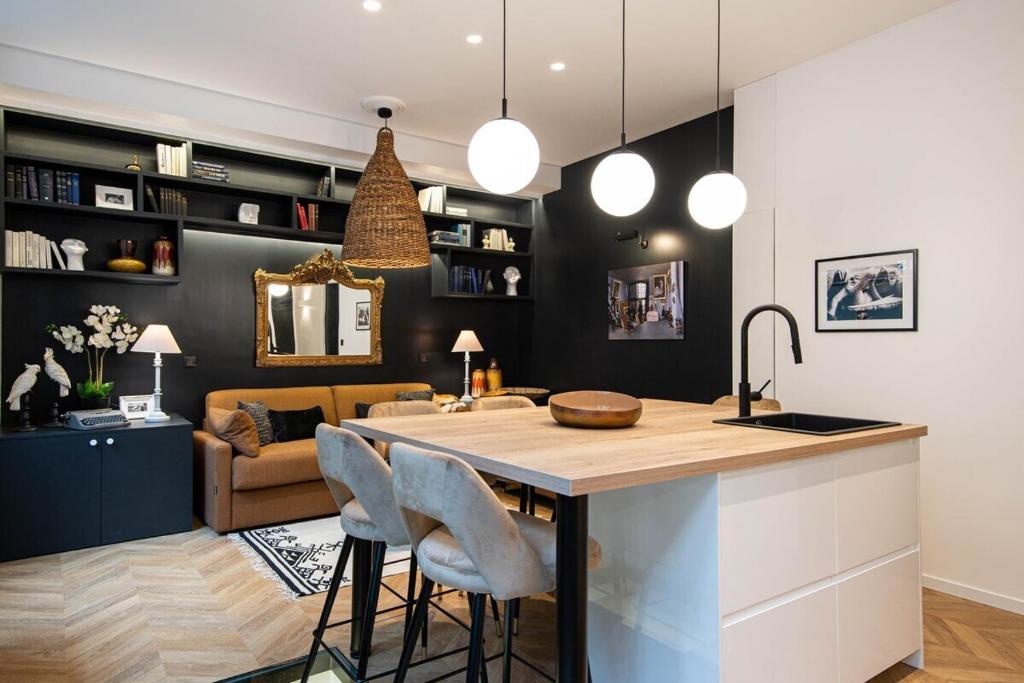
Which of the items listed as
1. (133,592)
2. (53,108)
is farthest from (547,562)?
(53,108)

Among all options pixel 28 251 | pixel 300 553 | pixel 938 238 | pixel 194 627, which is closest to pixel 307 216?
pixel 28 251

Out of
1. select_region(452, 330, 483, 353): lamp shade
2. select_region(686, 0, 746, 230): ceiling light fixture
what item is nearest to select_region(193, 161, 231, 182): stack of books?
select_region(452, 330, 483, 353): lamp shade

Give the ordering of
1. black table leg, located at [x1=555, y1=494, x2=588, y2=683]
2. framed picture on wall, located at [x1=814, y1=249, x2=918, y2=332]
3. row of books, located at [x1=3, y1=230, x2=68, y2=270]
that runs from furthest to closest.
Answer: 1. row of books, located at [x1=3, y1=230, x2=68, y2=270]
2. framed picture on wall, located at [x1=814, y1=249, x2=918, y2=332]
3. black table leg, located at [x1=555, y1=494, x2=588, y2=683]

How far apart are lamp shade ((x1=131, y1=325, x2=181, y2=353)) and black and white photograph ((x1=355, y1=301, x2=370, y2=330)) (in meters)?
1.59

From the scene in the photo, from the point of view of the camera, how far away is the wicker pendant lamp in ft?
12.1

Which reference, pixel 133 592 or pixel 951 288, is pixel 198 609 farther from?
pixel 951 288

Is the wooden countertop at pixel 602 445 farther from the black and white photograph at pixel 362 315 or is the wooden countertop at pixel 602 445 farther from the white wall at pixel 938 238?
the black and white photograph at pixel 362 315

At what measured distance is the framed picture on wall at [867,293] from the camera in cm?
334

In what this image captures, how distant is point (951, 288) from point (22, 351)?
5.54 metres

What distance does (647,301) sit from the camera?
5078 mm

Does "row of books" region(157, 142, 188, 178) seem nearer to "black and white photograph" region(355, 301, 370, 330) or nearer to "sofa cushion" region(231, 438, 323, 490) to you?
"black and white photograph" region(355, 301, 370, 330)

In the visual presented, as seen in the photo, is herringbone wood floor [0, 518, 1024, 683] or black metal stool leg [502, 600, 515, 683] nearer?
black metal stool leg [502, 600, 515, 683]

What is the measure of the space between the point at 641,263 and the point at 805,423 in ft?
9.34

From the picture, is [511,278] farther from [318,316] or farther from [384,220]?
[384,220]
